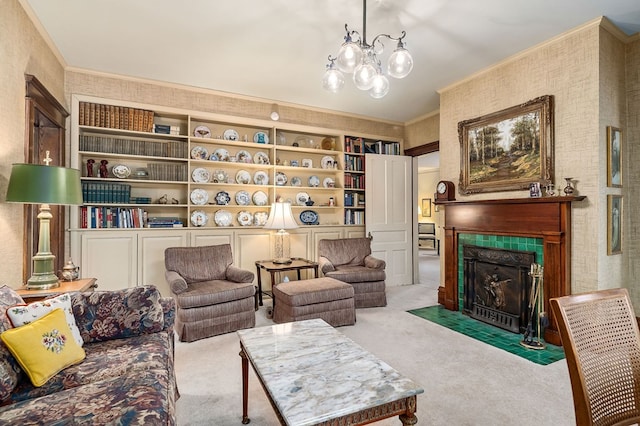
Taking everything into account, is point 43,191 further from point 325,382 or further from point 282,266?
point 282,266

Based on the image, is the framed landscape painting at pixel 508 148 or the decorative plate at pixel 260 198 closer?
the framed landscape painting at pixel 508 148

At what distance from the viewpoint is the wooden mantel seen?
276 cm

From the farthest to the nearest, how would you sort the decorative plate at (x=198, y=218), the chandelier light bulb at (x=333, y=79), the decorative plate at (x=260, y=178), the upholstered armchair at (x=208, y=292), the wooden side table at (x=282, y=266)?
the decorative plate at (x=260, y=178) → the decorative plate at (x=198, y=218) → the wooden side table at (x=282, y=266) → the upholstered armchair at (x=208, y=292) → the chandelier light bulb at (x=333, y=79)

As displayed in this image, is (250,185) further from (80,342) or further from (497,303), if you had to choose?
(497,303)

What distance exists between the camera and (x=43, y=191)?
2.08 m

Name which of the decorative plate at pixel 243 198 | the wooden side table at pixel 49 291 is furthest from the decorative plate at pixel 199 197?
the wooden side table at pixel 49 291

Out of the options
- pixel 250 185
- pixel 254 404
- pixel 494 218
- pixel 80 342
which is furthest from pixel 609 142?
pixel 80 342

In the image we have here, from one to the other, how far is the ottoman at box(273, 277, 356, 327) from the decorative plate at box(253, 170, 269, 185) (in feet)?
5.48

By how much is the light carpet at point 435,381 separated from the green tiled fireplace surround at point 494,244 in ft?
2.79

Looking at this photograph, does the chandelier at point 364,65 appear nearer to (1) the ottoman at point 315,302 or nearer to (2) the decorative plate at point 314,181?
(1) the ottoman at point 315,302

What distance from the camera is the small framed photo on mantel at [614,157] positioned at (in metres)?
2.67

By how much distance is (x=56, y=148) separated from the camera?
3.24 m

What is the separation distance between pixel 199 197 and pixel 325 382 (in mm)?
3350

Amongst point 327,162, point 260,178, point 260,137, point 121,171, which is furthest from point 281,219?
point 121,171
